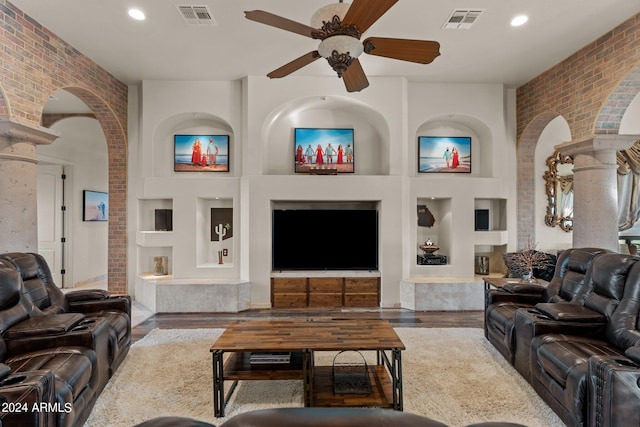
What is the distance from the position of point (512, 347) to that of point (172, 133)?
568 cm

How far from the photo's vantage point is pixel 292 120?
224 inches

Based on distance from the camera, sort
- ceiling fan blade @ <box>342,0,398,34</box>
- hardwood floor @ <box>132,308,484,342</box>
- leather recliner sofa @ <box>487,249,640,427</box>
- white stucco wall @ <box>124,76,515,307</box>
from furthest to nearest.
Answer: white stucco wall @ <box>124,76,515,307</box> → hardwood floor @ <box>132,308,484,342</box> → ceiling fan blade @ <box>342,0,398,34</box> → leather recliner sofa @ <box>487,249,640,427</box>

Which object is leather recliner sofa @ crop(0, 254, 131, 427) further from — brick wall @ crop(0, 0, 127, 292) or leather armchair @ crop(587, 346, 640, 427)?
leather armchair @ crop(587, 346, 640, 427)

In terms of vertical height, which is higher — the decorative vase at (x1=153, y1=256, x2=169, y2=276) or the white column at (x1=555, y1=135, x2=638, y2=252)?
the white column at (x1=555, y1=135, x2=638, y2=252)

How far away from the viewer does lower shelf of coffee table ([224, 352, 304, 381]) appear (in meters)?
2.44

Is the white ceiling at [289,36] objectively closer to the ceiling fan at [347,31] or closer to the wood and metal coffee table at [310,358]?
the ceiling fan at [347,31]

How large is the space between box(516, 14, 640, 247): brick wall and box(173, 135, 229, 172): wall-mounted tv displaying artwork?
198 inches

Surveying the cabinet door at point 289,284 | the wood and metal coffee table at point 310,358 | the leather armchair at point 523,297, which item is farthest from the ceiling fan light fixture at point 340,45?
the cabinet door at point 289,284

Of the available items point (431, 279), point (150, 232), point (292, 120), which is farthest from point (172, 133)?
point (431, 279)

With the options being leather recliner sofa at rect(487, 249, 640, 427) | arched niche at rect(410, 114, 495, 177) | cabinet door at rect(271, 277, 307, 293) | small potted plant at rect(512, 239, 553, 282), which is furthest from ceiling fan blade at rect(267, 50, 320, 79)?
small potted plant at rect(512, 239, 553, 282)

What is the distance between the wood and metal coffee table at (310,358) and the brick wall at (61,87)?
3.40 m

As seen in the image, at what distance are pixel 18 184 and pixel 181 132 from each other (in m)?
2.52

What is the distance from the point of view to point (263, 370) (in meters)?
2.53

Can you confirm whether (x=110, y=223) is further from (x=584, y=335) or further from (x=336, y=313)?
(x=584, y=335)
